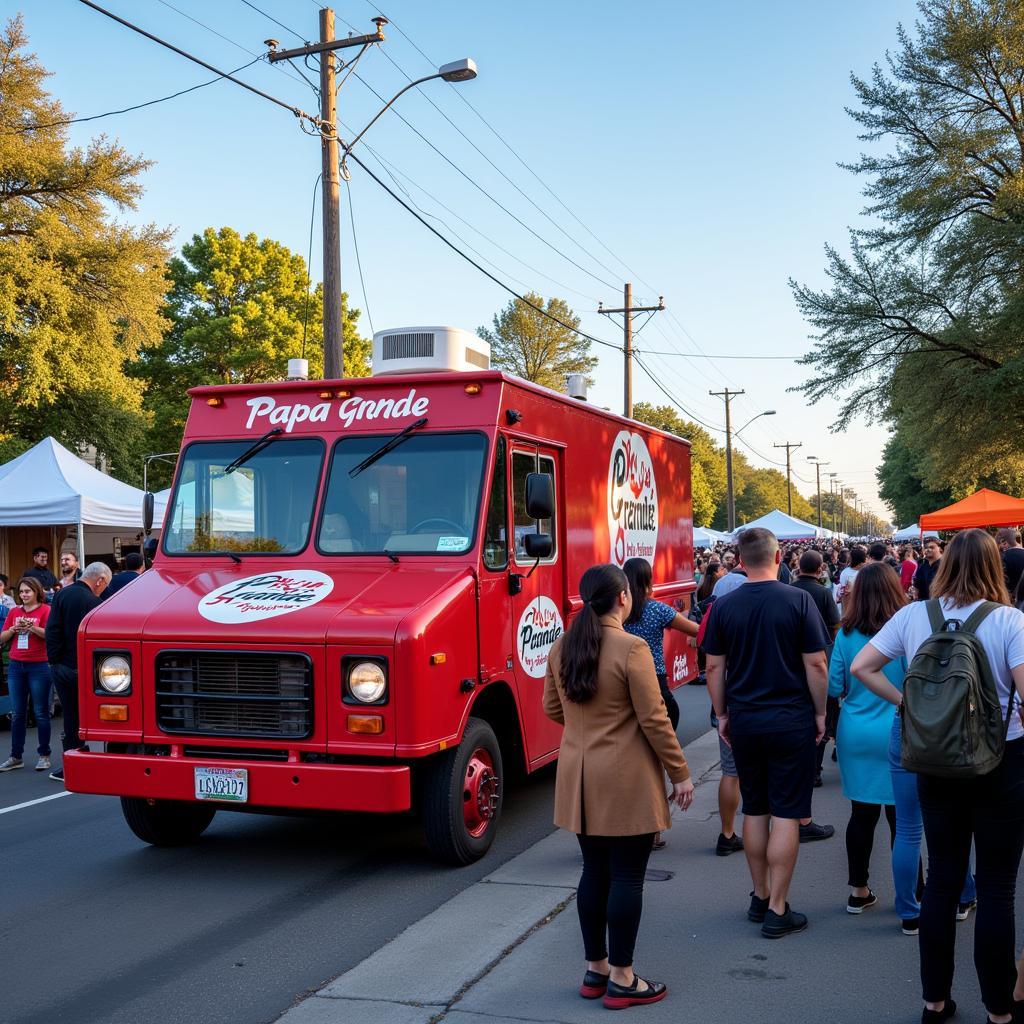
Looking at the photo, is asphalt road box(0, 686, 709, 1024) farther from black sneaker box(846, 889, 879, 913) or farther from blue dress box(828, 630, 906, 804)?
blue dress box(828, 630, 906, 804)

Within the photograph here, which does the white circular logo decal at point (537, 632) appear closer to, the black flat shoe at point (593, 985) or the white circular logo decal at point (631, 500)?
the white circular logo decal at point (631, 500)

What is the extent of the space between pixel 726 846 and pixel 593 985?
2.39 m

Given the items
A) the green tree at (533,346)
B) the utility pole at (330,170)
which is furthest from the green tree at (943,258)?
the green tree at (533,346)

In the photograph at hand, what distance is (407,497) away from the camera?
6.98 m

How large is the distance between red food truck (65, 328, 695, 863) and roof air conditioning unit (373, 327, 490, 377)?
2 cm

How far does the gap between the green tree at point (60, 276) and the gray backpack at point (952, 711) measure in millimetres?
26379

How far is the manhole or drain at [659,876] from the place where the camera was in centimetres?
614

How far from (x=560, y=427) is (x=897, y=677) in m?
3.52

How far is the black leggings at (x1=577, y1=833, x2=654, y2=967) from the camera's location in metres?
4.28

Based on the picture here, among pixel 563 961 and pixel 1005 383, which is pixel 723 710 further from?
pixel 1005 383

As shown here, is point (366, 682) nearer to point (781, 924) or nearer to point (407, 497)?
point (407, 497)

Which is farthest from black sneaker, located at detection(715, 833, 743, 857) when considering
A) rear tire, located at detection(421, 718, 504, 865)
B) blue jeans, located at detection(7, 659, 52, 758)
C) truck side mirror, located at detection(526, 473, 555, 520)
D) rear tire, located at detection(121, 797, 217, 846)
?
blue jeans, located at detection(7, 659, 52, 758)

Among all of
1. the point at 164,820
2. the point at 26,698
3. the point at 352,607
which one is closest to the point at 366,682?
the point at 352,607

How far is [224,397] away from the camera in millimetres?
7578
